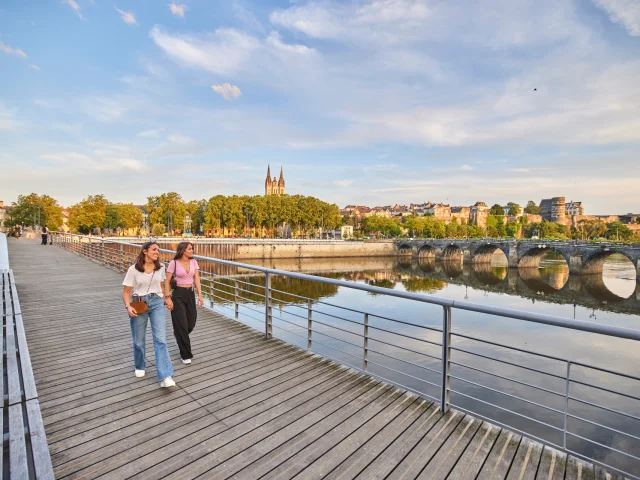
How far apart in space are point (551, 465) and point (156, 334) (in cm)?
405

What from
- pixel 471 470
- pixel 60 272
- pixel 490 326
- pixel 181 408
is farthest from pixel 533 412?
pixel 60 272

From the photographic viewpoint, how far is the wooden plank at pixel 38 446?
76.5 inches

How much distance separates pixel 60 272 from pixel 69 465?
1372 centimetres

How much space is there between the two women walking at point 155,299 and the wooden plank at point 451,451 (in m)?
2.95

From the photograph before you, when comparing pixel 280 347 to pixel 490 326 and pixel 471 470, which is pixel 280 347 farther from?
pixel 490 326

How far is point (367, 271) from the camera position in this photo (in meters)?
54.0

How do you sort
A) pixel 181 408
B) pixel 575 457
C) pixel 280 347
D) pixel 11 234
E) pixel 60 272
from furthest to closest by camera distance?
Answer: pixel 11 234 → pixel 60 272 → pixel 280 347 → pixel 181 408 → pixel 575 457

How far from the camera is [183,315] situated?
4.96m

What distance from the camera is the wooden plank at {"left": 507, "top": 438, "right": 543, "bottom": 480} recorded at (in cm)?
287

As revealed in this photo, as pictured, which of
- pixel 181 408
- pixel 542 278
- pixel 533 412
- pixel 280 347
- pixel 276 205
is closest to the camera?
pixel 181 408

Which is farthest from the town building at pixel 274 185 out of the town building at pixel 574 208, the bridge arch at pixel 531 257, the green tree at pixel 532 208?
the town building at pixel 574 208

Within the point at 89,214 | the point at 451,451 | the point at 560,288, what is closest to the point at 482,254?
the point at 560,288

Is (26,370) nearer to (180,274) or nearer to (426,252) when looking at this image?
(180,274)

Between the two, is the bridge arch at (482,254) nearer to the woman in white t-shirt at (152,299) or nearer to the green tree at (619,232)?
the green tree at (619,232)
